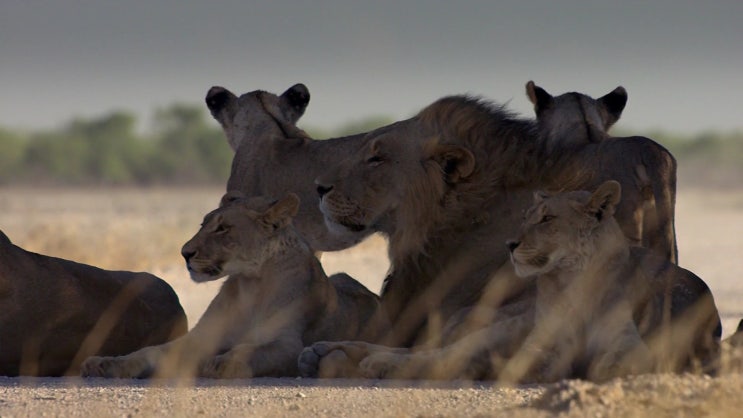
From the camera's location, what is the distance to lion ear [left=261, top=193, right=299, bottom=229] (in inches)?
298

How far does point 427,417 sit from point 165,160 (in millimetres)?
47478

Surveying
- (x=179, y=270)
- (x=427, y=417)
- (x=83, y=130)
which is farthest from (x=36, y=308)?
(x=83, y=130)

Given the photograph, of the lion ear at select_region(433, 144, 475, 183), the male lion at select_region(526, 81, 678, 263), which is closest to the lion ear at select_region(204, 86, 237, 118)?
the male lion at select_region(526, 81, 678, 263)

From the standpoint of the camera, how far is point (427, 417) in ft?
18.2

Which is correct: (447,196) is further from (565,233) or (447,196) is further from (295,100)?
(295,100)

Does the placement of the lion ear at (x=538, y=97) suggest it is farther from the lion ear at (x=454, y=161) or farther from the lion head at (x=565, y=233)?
the lion head at (x=565, y=233)

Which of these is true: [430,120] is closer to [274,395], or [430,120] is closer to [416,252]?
[416,252]

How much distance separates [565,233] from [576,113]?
10.8 feet

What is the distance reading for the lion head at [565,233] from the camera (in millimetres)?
6637

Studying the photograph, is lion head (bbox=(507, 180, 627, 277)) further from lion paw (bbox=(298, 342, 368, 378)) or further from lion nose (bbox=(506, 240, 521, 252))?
lion paw (bbox=(298, 342, 368, 378))

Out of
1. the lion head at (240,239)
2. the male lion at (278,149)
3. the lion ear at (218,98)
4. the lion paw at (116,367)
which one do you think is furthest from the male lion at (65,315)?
the lion ear at (218,98)

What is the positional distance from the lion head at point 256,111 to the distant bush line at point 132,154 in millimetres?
32755

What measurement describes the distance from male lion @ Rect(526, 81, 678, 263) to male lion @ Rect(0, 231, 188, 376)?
2.22 meters

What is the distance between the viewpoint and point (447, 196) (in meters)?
8.20
